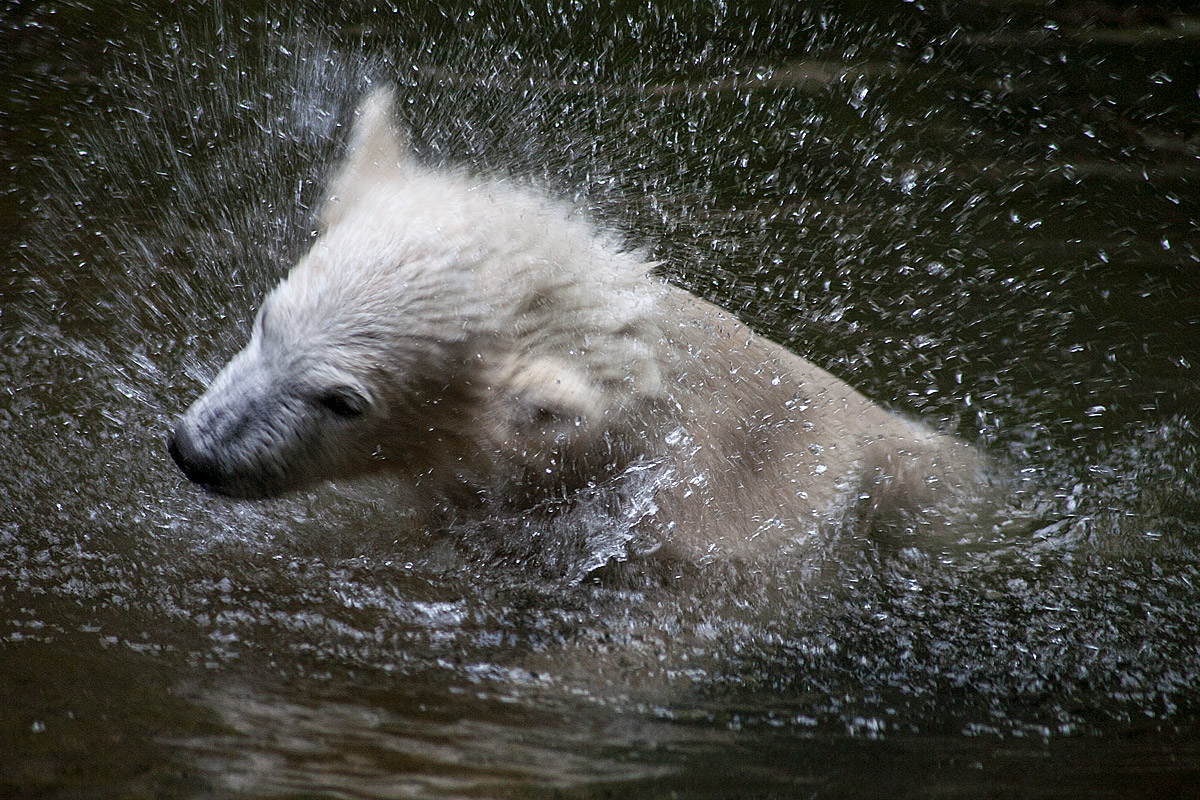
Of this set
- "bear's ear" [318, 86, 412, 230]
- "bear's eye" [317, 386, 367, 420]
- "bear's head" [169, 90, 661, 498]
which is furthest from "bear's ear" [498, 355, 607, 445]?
"bear's ear" [318, 86, 412, 230]

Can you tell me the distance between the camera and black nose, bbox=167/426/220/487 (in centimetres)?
216

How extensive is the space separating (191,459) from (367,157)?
917mm

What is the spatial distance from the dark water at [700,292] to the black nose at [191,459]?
18 cm

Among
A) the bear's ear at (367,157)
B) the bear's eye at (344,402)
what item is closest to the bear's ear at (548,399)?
the bear's eye at (344,402)

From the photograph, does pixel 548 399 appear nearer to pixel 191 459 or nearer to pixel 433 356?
pixel 433 356

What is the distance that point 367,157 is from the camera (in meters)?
2.48

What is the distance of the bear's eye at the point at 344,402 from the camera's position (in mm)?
2143

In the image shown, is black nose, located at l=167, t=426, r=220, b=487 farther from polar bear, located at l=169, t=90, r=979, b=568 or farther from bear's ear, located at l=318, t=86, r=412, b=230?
bear's ear, located at l=318, t=86, r=412, b=230

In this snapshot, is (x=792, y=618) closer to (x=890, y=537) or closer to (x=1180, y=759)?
(x=890, y=537)

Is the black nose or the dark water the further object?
the black nose

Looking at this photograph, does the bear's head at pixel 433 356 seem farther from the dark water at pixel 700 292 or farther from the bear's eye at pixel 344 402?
the dark water at pixel 700 292

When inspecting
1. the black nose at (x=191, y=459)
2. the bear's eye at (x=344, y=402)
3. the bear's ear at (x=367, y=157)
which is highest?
the bear's ear at (x=367, y=157)

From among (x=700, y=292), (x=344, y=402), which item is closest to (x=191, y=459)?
(x=344, y=402)

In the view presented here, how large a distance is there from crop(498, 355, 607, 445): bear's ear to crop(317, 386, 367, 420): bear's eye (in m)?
0.33
